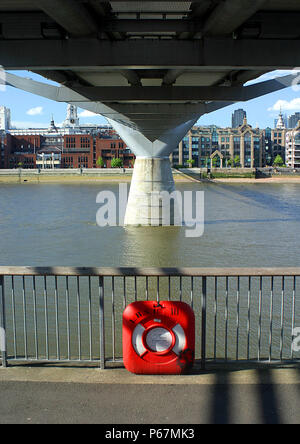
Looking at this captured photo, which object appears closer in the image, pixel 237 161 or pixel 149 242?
pixel 149 242

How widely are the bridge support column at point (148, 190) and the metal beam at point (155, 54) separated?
21075 mm

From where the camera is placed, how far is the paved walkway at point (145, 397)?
3.51m

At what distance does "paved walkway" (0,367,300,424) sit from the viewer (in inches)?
138

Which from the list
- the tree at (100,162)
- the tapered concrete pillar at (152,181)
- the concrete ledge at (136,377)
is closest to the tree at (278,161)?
the tree at (100,162)

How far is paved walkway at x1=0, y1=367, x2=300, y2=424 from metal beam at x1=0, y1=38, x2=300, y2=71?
198 inches

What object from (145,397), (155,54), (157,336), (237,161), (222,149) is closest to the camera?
(145,397)

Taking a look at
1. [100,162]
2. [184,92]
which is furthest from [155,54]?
[100,162]

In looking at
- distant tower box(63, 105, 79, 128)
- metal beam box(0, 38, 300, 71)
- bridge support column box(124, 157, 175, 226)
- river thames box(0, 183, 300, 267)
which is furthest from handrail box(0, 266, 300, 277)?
distant tower box(63, 105, 79, 128)

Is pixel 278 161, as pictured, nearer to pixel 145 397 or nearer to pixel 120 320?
→ pixel 120 320

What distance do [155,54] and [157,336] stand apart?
16.9 ft

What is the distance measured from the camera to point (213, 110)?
20375mm

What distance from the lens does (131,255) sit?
19.5 meters

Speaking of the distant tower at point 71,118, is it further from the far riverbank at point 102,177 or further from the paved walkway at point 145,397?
the paved walkway at point 145,397

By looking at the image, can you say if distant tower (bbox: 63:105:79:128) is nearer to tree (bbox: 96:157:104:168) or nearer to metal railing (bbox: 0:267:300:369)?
tree (bbox: 96:157:104:168)
